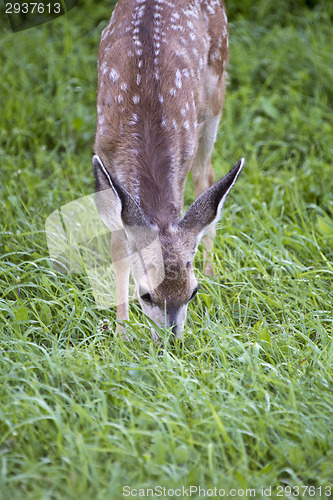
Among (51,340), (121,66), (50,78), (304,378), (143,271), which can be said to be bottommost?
(304,378)

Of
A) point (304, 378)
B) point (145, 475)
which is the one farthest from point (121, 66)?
point (145, 475)

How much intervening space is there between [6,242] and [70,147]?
174cm

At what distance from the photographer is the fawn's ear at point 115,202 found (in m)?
3.92

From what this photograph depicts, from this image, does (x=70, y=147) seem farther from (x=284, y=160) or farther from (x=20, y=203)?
(x=284, y=160)

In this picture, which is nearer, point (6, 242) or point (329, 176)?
point (6, 242)

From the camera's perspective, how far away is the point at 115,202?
4.12 metres

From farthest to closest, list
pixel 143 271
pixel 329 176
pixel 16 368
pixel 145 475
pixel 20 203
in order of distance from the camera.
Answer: pixel 329 176
pixel 20 203
pixel 143 271
pixel 16 368
pixel 145 475

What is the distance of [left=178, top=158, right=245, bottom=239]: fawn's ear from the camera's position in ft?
13.5

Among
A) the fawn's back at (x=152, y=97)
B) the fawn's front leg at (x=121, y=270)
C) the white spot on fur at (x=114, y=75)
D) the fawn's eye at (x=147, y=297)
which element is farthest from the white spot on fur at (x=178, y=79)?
the fawn's eye at (x=147, y=297)

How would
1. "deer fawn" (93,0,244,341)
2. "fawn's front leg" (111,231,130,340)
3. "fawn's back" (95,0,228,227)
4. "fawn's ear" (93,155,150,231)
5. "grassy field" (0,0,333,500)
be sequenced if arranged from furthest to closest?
"fawn's front leg" (111,231,130,340) < "fawn's back" (95,0,228,227) < "deer fawn" (93,0,244,341) < "fawn's ear" (93,155,150,231) < "grassy field" (0,0,333,500)

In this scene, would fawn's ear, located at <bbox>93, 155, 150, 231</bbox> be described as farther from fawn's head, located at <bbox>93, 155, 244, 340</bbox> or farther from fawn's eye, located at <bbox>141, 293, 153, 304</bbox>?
fawn's eye, located at <bbox>141, 293, 153, 304</bbox>

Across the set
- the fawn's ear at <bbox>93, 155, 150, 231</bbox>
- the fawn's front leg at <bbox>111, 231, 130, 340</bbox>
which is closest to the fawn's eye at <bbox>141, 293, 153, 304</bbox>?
the fawn's ear at <bbox>93, 155, 150, 231</bbox>

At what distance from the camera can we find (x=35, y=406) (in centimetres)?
351

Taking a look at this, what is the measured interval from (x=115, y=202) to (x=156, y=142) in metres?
0.57
